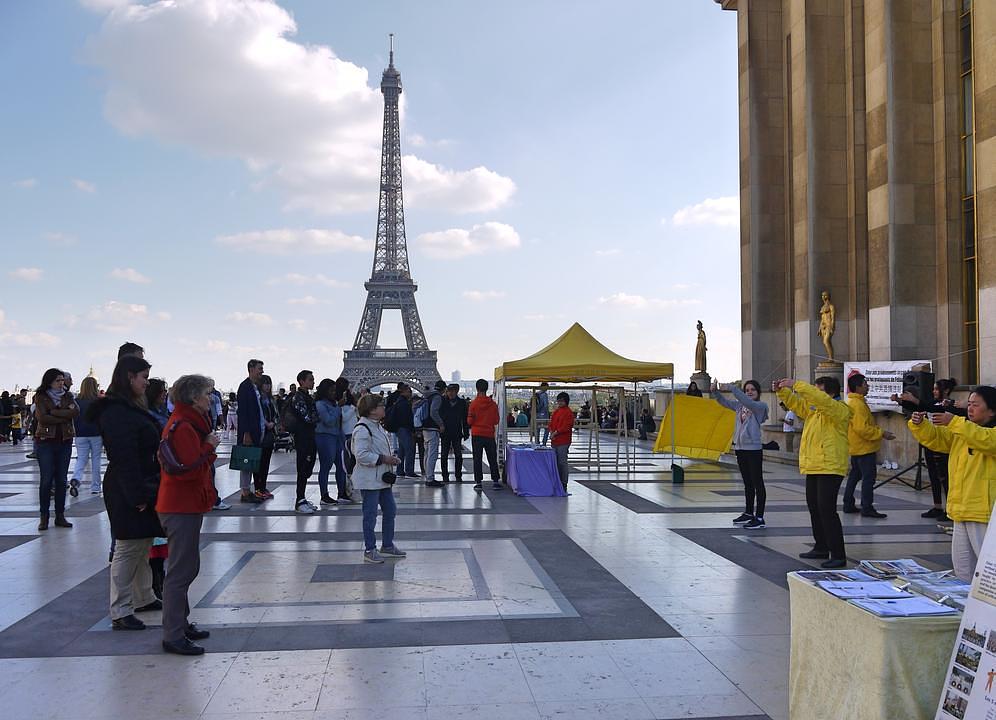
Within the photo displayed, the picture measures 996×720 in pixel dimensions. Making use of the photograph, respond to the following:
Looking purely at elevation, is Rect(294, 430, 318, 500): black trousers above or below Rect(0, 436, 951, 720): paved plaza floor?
above

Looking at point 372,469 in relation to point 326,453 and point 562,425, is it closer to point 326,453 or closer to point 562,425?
point 326,453

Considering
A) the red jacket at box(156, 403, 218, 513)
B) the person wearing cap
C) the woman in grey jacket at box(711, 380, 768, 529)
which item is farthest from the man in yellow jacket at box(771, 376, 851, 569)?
the person wearing cap

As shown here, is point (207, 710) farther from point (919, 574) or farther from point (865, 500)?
point (865, 500)

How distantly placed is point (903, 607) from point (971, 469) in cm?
215

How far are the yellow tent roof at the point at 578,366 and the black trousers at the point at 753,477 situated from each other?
4797mm

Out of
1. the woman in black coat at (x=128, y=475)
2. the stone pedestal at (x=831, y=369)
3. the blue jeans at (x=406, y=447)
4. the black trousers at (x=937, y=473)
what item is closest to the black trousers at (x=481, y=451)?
the blue jeans at (x=406, y=447)

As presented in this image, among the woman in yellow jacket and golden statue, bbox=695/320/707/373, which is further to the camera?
golden statue, bbox=695/320/707/373

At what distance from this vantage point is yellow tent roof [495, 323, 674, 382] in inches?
582

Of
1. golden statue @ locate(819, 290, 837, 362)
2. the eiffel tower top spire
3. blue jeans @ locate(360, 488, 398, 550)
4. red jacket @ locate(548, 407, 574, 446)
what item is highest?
the eiffel tower top spire

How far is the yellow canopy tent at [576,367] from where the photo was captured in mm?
14781

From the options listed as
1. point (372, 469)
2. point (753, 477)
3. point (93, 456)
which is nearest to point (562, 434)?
point (753, 477)

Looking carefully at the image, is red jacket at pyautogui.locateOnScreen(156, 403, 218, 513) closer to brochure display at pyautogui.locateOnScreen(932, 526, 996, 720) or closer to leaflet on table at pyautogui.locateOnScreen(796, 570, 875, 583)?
leaflet on table at pyautogui.locateOnScreen(796, 570, 875, 583)

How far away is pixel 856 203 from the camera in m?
22.4

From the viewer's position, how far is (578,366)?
14.8 meters
